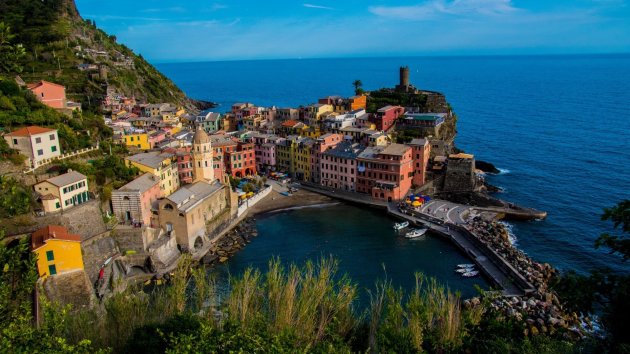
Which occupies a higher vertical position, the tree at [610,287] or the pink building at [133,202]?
the tree at [610,287]

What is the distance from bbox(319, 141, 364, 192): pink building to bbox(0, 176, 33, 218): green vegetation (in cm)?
3366

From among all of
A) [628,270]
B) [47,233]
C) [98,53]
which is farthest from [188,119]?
[628,270]

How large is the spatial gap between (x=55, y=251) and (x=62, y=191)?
6359mm

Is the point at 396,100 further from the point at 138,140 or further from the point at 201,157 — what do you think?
the point at 138,140

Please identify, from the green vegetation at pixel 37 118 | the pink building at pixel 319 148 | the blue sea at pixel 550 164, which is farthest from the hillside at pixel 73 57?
the pink building at pixel 319 148

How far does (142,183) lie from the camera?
4038cm

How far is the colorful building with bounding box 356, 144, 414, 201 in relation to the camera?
53.4 meters

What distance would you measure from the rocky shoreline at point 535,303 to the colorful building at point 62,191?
2952cm

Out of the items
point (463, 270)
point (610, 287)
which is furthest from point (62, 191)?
A: point (610, 287)

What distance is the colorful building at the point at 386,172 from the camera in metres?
53.4

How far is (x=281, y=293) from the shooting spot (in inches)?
902

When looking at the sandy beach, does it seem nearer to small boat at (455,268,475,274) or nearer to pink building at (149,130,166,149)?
pink building at (149,130,166,149)

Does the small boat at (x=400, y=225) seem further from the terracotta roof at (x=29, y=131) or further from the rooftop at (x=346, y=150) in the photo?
the terracotta roof at (x=29, y=131)

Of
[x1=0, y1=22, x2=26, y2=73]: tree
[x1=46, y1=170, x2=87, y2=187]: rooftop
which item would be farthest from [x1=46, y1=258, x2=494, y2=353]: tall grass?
[x1=46, y1=170, x2=87, y2=187]: rooftop
